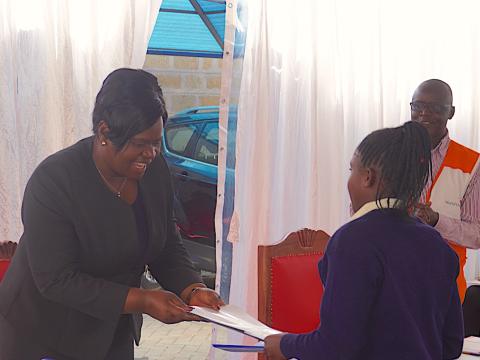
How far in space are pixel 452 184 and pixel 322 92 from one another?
1278 millimetres

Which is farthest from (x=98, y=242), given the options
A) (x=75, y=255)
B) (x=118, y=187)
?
(x=118, y=187)

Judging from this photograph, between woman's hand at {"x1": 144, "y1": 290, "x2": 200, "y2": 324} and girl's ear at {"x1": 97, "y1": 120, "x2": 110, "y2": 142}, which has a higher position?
girl's ear at {"x1": 97, "y1": 120, "x2": 110, "y2": 142}

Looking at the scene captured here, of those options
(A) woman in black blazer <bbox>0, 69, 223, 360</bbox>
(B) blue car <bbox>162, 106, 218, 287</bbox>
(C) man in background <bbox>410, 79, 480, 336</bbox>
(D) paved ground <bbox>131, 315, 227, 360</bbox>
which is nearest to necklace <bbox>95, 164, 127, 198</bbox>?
(A) woman in black blazer <bbox>0, 69, 223, 360</bbox>

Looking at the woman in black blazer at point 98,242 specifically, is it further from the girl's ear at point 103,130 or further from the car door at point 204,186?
the car door at point 204,186

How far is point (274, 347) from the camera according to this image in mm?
1555

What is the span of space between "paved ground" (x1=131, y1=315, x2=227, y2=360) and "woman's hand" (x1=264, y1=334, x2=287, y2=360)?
2.89m

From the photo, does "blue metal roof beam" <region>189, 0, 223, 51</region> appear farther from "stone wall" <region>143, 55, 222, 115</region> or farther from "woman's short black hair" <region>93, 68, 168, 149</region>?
"woman's short black hair" <region>93, 68, 168, 149</region>

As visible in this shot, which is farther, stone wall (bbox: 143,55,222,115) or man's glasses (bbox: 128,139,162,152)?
stone wall (bbox: 143,55,222,115)

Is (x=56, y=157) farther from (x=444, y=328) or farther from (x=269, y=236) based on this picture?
(x=269, y=236)

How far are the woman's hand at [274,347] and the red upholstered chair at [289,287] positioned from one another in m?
0.69

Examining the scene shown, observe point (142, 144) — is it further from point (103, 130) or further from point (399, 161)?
point (399, 161)

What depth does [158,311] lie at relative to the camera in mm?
1621

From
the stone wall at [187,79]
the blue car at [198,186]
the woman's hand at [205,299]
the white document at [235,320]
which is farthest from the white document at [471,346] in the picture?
the stone wall at [187,79]

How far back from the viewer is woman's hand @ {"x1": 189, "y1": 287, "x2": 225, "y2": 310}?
179 centimetres
